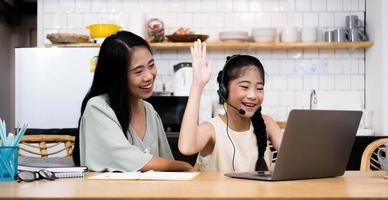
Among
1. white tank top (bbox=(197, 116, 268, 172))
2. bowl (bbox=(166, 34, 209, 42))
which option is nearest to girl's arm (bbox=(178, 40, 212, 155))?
white tank top (bbox=(197, 116, 268, 172))

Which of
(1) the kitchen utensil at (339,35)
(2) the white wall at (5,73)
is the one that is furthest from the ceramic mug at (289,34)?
(2) the white wall at (5,73)

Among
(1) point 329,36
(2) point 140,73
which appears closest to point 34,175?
(2) point 140,73

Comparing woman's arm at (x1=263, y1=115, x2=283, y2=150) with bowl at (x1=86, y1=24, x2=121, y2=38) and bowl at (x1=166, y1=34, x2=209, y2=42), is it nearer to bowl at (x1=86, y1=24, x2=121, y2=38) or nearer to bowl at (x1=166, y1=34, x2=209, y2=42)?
bowl at (x1=166, y1=34, x2=209, y2=42)

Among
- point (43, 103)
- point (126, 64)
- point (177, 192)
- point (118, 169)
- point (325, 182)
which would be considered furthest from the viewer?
point (43, 103)

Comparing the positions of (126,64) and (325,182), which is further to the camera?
(126,64)

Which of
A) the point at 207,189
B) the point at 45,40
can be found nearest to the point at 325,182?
the point at 207,189

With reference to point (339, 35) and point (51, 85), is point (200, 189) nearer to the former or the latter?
point (51, 85)

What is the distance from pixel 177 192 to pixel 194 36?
3.19m

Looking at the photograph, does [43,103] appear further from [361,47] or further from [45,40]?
[361,47]

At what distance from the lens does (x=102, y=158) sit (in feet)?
6.67

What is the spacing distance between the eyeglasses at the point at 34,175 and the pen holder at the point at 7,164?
2 centimetres

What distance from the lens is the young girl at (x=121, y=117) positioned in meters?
1.99

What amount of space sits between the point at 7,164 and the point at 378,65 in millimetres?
3375

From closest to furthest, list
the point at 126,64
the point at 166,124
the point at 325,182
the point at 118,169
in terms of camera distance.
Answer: the point at 325,182 < the point at 118,169 < the point at 126,64 < the point at 166,124
